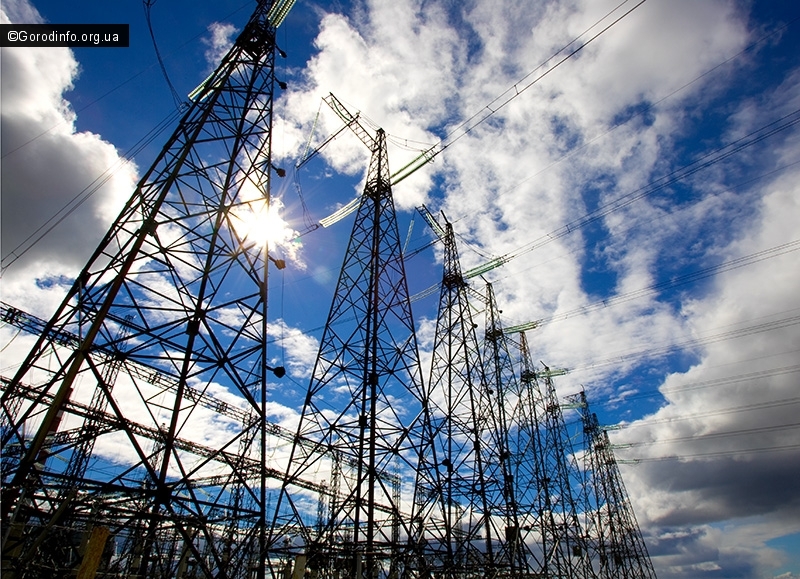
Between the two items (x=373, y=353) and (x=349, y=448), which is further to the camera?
(x=373, y=353)

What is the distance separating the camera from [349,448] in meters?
14.9

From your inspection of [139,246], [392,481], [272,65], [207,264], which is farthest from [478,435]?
[392,481]

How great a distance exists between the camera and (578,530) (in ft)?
107

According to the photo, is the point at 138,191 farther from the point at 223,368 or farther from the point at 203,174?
the point at 223,368

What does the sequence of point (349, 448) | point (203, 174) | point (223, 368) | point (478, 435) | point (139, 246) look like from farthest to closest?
point (478, 435), point (349, 448), point (203, 174), point (223, 368), point (139, 246)

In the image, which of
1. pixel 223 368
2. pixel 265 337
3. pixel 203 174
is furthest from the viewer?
pixel 203 174

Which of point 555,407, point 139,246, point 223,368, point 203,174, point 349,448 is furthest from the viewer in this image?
point 555,407

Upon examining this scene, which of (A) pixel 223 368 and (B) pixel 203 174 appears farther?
(B) pixel 203 174

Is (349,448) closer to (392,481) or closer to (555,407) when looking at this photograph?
(555,407)

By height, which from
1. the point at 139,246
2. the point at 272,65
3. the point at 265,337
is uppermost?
the point at 272,65

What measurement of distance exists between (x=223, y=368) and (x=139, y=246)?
344 cm

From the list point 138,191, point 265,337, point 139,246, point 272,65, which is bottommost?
point 265,337

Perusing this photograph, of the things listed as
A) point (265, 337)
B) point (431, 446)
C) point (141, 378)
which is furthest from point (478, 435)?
point (141, 378)

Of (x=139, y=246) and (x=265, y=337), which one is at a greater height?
(x=139, y=246)
